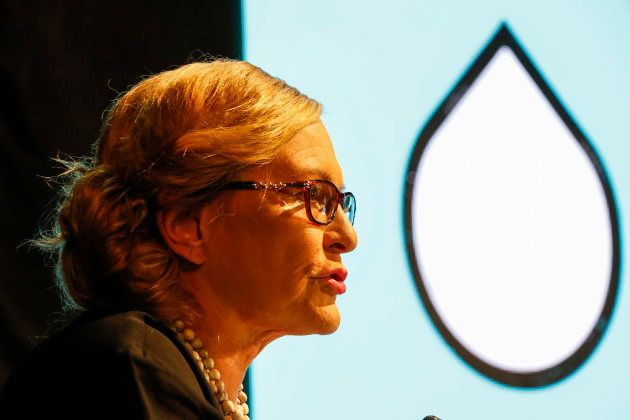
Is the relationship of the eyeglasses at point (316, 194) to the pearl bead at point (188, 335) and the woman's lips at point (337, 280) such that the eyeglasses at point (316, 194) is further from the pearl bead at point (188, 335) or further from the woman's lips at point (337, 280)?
the pearl bead at point (188, 335)

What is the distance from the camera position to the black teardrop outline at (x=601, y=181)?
5.61 ft

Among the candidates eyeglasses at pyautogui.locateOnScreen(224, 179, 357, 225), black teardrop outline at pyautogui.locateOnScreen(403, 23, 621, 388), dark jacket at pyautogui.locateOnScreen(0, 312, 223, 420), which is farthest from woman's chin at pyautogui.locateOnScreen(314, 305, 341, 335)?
black teardrop outline at pyautogui.locateOnScreen(403, 23, 621, 388)

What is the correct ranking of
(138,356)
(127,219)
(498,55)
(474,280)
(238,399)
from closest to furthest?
1. (138,356)
2. (127,219)
3. (238,399)
4. (474,280)
5. (498,55)

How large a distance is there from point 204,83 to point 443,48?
0.78 m

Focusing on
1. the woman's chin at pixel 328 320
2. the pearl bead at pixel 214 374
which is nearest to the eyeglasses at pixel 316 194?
the woman's chin at pixel 328 320

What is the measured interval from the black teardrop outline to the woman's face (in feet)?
1.84

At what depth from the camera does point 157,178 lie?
115cm

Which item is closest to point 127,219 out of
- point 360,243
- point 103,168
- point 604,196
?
point 103,168

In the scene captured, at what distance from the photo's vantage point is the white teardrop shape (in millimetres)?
1752

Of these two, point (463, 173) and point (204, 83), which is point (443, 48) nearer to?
point (463, 173)

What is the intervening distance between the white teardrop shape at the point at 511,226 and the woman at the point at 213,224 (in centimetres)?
58

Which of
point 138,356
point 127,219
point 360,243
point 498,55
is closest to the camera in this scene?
point 138,356

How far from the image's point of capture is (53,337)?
100 centimetres

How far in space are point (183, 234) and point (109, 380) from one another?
314mm
